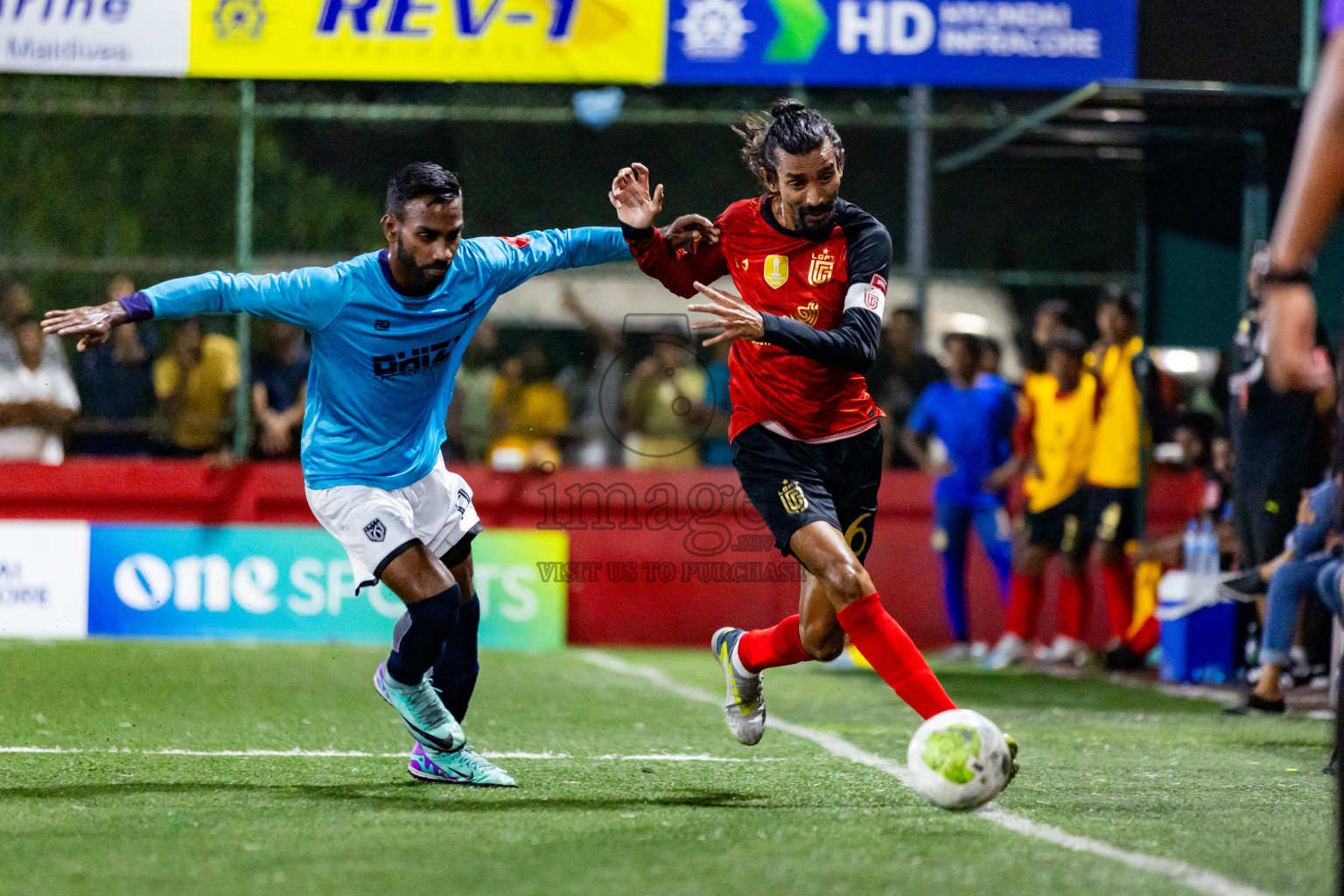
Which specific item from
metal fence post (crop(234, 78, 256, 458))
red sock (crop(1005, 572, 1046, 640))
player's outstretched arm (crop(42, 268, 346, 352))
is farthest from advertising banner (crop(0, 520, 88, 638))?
player's outstretched arm (crop(42, 268, 346, 352))

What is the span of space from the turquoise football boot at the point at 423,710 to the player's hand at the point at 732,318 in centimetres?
156

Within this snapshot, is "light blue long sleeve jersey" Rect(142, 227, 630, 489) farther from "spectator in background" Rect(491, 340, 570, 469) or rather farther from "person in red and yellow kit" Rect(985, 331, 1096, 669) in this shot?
"spectator in background" Rect(491, 340, 570, 469)

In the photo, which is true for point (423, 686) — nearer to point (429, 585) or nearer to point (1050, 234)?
point (429, 585)

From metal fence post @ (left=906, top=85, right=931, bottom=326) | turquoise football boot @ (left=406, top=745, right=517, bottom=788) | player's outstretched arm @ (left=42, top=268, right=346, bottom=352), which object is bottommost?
turquoise football boot @ (left=406, top=745, right=517, bottom=788)

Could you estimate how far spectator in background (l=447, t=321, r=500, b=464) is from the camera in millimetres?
12492

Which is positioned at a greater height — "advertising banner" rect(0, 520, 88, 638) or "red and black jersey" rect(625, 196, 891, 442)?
"red and black jersey" rect(625, 196, 891, 442)

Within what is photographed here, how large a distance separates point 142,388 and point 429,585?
7706mm

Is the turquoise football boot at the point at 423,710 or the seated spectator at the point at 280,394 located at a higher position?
the seated spectator at the point at 280,394

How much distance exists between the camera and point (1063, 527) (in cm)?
1116

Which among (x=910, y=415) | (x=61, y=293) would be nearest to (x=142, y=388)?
(x=61, y=293)

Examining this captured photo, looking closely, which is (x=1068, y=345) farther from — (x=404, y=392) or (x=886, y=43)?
(x=404, y=392)

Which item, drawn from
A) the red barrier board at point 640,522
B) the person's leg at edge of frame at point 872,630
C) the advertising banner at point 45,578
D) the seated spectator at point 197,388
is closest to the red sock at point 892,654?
the person's leg at edge of frame at point 872,630

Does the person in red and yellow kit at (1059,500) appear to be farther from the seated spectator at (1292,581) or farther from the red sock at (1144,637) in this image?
the seated spectator at (1292,581)

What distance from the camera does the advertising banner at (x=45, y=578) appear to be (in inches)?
449
